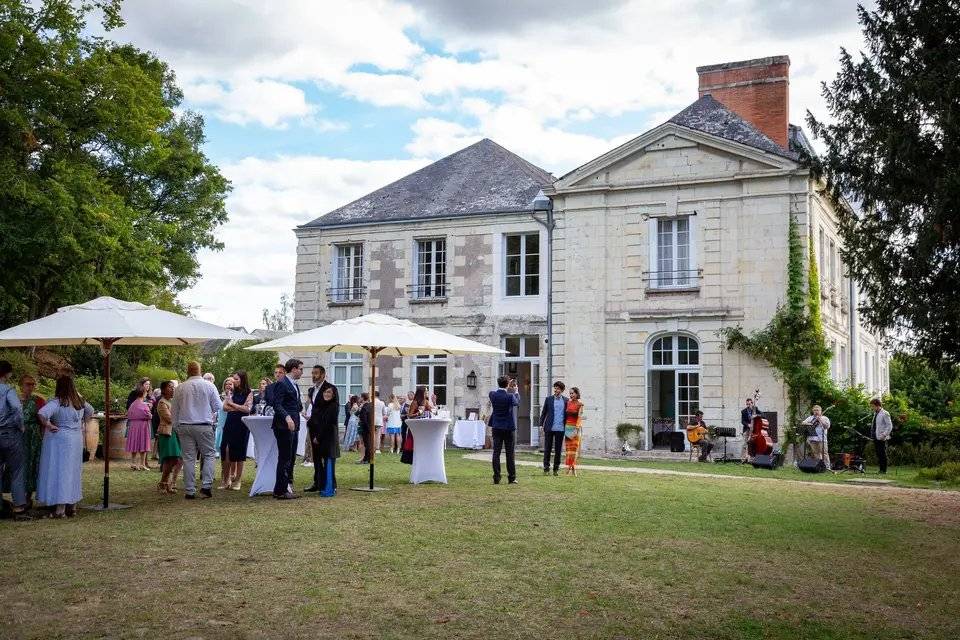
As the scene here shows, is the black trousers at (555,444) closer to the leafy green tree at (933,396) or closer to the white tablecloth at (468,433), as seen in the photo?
the white tablecloth at (468,433)

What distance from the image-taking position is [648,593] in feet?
22.6

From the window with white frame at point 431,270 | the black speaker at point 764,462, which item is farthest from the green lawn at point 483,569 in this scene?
the window with white frame at point 431,270

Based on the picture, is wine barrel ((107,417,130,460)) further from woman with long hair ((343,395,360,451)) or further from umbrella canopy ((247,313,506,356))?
umbrella canopy ((247,313,506,356))

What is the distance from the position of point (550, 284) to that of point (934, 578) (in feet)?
57.9

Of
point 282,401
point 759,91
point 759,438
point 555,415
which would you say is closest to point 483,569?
point 282,401

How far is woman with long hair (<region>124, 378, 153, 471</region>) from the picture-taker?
1666 centimetres

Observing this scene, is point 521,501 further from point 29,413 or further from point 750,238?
point 750,238

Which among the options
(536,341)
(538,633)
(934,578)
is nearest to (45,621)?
(538,633)

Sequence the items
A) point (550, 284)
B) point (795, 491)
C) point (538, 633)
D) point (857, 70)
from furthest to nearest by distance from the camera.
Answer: point (550, 284) → point (795, 491) → point (857, 70) → point (538, 633)

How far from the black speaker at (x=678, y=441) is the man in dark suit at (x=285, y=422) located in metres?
12.6

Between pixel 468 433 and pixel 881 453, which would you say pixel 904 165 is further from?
pixel 468 433

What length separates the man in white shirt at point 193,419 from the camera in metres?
11.9

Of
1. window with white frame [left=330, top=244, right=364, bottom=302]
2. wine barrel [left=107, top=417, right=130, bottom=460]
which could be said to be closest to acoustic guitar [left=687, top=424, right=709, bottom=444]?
window with white frame [left=330, top=244, right=364, bottom=302]

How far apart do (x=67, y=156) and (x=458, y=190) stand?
1064 centimetres
